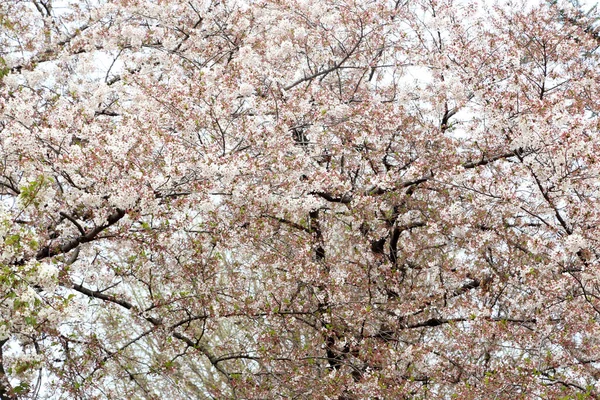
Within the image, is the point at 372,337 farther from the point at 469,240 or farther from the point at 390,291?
the point at 469,240

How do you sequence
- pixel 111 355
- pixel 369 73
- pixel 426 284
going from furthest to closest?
pixel 369 73
pixel 426 284
pixel 111 355

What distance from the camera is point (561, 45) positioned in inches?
362

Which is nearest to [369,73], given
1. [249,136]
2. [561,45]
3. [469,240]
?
[561,45]

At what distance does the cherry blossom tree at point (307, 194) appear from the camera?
240 inches

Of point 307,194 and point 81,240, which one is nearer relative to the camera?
point 81,240

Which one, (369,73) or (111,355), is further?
(369,73)

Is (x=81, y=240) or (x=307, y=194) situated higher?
(x=307, y=194)

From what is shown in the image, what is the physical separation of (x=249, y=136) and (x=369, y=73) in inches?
163

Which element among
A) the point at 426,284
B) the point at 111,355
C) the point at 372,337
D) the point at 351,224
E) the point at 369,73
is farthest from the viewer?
the point at 369,73

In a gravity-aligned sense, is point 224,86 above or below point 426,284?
above

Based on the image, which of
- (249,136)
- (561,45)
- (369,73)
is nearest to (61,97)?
(249,136)

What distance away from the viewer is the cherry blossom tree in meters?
6.09

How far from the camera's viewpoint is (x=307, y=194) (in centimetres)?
805

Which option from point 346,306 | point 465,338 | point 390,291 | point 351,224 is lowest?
point 465,338
